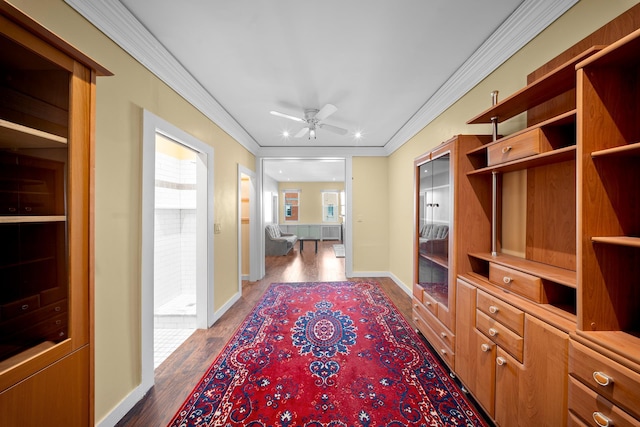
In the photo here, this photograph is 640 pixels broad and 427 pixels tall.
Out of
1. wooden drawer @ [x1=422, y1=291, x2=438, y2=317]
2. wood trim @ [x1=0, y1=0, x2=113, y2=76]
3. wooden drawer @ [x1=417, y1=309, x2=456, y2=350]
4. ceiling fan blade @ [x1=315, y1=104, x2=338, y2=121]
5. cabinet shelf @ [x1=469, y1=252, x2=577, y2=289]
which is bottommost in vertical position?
wooden drawer @ [x1=417, y1=309, x2=456, y2=350]

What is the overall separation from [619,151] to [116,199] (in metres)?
2.50

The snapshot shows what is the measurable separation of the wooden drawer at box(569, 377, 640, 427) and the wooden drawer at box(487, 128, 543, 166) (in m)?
1.09

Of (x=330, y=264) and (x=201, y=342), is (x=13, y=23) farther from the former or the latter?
(x=330, y=264)

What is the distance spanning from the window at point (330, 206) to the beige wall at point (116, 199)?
823 centimetres

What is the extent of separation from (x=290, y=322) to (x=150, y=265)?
1.65m

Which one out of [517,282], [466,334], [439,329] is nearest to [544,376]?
[517,282]

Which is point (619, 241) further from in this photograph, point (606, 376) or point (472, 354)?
point (472, 354)

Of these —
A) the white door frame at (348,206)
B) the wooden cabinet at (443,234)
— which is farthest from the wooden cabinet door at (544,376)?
the white door frame at (348,206)

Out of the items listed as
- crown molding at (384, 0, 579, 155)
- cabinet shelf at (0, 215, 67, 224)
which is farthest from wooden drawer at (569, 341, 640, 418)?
cabinet shelf at (0, 215, 67, 224)

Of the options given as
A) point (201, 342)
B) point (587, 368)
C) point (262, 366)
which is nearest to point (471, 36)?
point (587, 368)

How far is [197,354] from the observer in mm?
2205

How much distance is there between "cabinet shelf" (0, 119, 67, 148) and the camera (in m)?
0.82

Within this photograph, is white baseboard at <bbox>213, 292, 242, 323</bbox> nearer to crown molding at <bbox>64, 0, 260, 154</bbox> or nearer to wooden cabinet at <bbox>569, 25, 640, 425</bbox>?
crown molding at <bbox>64, 0, 260, 154</bbox>

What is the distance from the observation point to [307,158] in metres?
4.53
